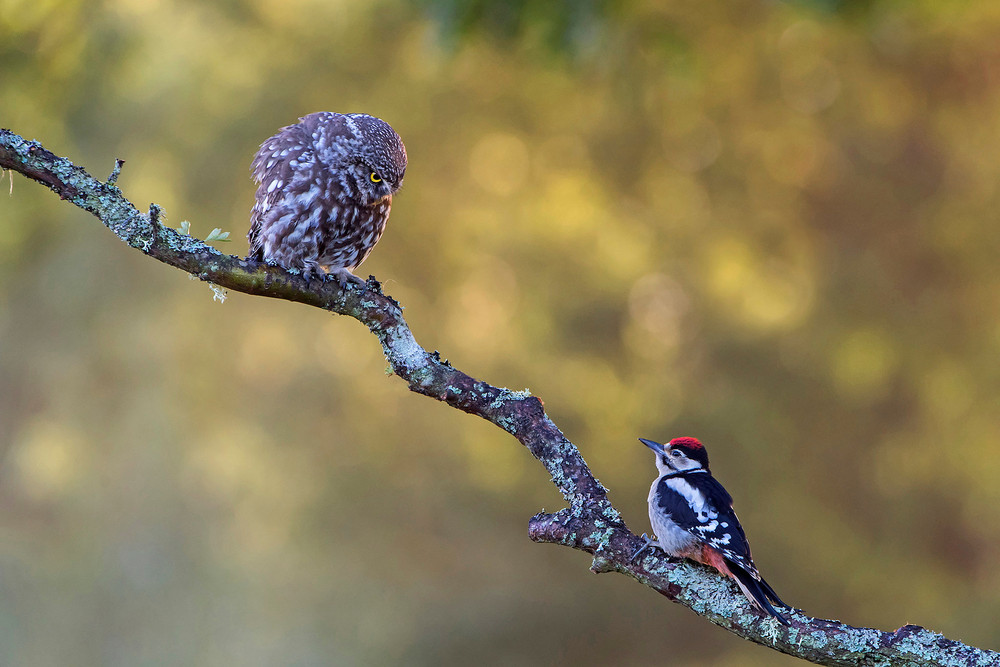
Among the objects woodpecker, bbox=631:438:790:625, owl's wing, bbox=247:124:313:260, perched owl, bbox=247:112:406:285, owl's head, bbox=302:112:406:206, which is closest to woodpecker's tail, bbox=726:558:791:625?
woodpecker, bbox=631:438:790:625

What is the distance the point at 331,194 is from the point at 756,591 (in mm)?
1866

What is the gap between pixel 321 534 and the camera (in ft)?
26.9

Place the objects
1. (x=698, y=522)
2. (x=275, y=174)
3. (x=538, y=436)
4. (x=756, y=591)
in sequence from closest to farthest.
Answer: (x=756, y=591) → (x=538, y=436) → (x=698, y=522) → (x=275, y=174)

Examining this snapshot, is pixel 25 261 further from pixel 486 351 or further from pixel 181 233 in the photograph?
pixel 181 233

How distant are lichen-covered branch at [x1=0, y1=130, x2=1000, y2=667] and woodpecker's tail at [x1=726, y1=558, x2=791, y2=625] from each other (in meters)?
0.02

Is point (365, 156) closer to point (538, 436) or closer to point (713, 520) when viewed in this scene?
point (538, 436)

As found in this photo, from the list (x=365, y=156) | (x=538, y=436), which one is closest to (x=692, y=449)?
(x=538, y=436)

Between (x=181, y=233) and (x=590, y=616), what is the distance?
578 cm

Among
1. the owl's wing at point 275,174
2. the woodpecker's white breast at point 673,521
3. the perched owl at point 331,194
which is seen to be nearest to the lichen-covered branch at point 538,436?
the woodpecker's white breast at point 673,521

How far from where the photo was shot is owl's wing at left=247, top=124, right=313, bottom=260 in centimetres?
337

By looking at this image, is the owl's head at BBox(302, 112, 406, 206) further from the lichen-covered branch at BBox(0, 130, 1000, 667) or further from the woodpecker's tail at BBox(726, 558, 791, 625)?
the woodpecker's tail at BBox(726, 558, 791, 625)

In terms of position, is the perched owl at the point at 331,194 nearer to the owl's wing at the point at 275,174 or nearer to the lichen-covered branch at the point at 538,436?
the owl's wing at the point at 275,174

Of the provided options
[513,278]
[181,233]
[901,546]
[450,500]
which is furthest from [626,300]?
[181,233]

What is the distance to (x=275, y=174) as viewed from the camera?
3461 millimetres
